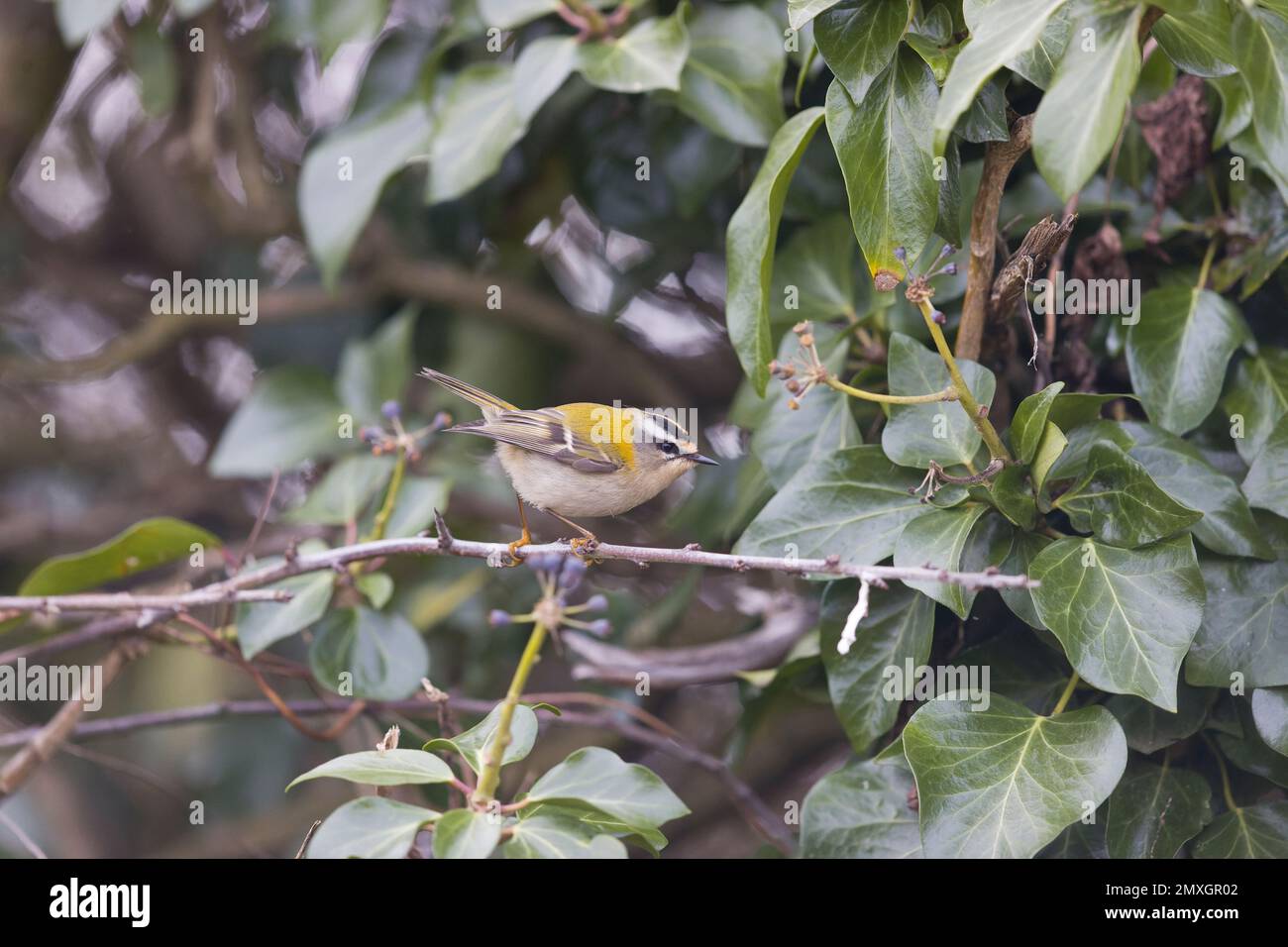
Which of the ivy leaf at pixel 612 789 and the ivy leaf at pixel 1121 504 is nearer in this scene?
the ivy leaf at pixel 612 789

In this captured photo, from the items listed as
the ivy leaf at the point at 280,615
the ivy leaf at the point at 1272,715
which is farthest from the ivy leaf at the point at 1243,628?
the ivy leaf at the point at 280,615

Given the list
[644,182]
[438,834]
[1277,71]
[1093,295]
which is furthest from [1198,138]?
[438,834]

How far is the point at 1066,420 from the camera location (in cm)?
173

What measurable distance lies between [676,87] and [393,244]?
4.80 ft

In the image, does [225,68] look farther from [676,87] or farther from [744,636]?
[744,636]

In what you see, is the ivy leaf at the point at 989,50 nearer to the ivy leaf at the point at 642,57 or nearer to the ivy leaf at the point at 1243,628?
the ivy leaf at the point at 642,57

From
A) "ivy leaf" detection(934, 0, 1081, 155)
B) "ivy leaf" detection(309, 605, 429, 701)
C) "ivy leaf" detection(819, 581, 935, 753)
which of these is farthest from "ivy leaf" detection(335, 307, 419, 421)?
"ivy leaf" detection(934, 0, 1081, 155)

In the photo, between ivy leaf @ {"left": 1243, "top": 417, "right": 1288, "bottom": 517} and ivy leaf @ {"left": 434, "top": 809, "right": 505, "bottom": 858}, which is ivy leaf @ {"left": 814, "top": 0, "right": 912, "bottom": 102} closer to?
ivy leaf @ {"left": 1243, "top": 417, "right": 1288, "bottom": 517}

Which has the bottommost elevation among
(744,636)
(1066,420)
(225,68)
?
(744,636)

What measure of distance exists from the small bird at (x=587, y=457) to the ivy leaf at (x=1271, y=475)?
903mm

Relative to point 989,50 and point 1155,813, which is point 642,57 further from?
point 1155,813

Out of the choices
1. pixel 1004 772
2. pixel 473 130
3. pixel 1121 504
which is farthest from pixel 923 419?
pixel 473 130

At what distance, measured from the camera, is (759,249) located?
69.2 inches

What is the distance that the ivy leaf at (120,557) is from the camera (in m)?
2.24
